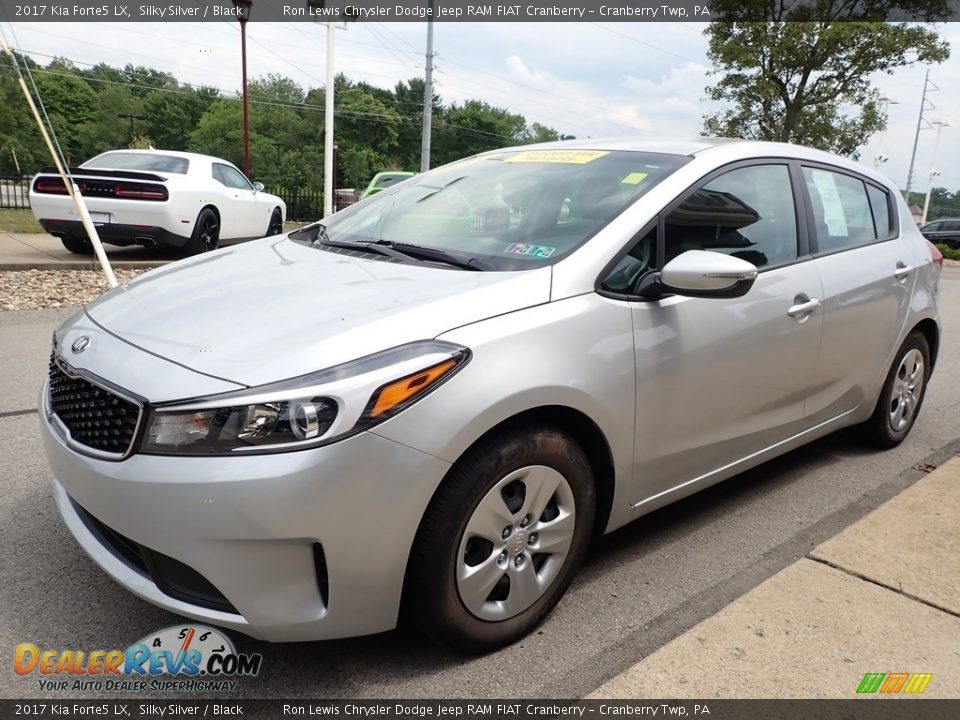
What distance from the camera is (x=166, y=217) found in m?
9.51

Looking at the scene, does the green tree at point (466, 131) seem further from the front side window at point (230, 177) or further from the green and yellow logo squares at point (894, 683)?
the green and yellow logo squares at point (894, 683)

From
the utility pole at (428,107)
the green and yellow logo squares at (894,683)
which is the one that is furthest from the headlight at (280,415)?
the utility pole at (428,107)

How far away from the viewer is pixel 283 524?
1768mm

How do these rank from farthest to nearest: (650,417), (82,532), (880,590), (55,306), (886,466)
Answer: (55,306) → (886,466) → (880,590) → (650,417) → (82,532)

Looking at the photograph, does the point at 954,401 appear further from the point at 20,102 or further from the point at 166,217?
the point at 20,102

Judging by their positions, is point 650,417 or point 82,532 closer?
point 82,532

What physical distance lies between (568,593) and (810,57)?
2542 cm

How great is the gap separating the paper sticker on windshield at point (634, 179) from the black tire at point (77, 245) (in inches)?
384

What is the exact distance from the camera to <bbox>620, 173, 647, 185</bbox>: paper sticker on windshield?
277cm

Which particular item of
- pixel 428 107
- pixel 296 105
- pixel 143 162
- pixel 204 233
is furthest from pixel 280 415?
pixel 296 105

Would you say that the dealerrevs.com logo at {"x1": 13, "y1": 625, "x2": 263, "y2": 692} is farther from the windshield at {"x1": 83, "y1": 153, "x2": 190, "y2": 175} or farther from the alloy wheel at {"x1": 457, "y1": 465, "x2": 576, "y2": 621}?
the windshield at {"x1": 83, "y1": 153, "x2": 190, "y2": 175}

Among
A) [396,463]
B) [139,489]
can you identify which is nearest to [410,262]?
[396,463]

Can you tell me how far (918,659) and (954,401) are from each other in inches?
154

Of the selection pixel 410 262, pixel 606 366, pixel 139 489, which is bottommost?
pixel 139 489
